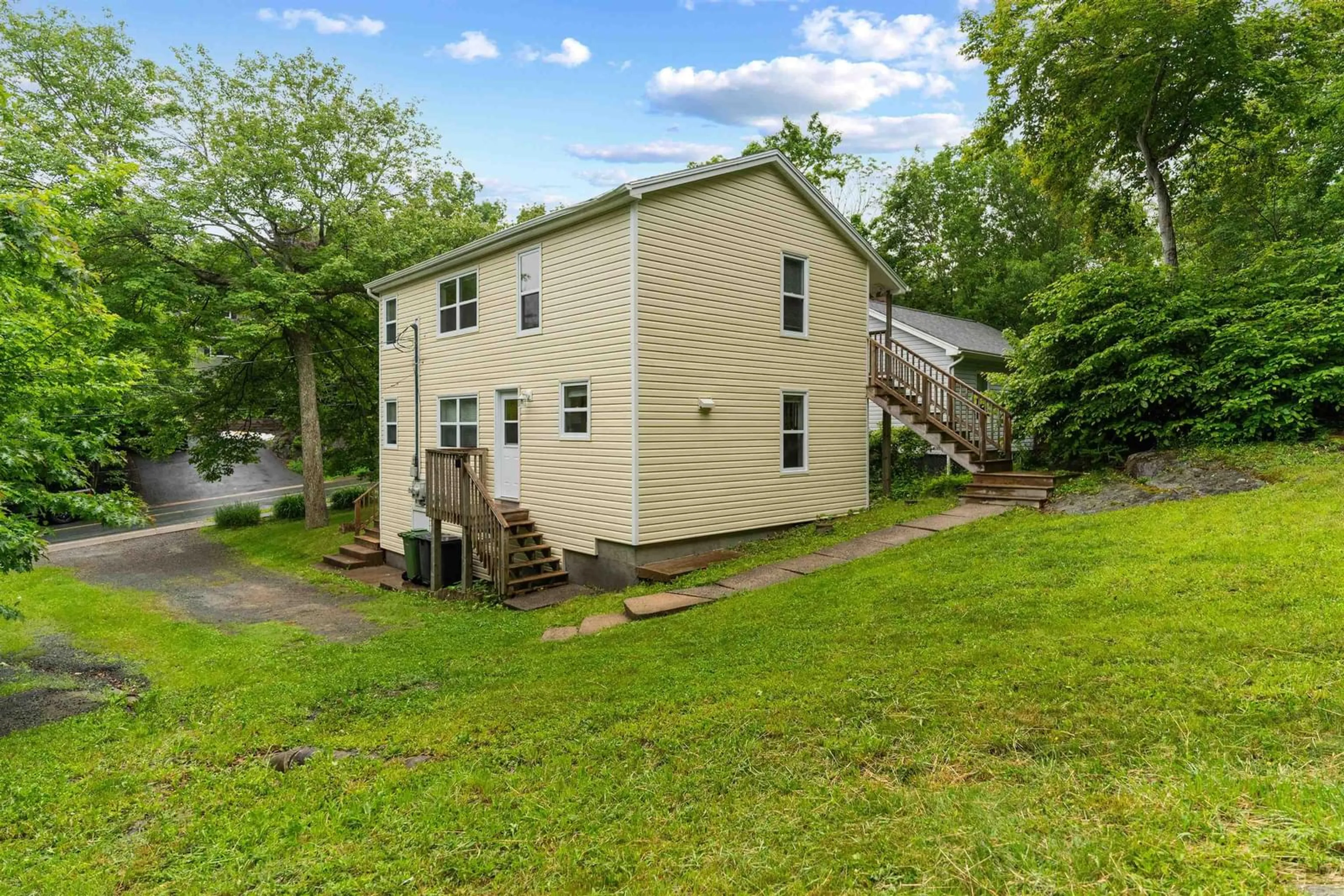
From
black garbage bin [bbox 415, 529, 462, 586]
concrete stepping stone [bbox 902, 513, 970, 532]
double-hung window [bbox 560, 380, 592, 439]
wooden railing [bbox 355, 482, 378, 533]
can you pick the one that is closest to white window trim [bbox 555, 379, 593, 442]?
double-hung window [bbox 560, 380, 592, 439]

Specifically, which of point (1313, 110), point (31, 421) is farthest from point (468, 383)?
point (1313, 110)

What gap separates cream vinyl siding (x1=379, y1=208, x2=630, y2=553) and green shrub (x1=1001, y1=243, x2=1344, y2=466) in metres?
7.78

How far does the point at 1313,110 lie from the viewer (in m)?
12.8

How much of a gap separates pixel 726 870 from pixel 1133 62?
55.1ft

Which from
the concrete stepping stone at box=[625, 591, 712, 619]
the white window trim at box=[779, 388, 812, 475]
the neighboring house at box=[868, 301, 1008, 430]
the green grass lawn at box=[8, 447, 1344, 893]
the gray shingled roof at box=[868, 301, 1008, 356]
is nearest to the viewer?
the green grass lawn at box=[8, 447, 1344, 893]

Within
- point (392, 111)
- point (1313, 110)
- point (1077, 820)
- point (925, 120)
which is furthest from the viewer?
point (925, 120)

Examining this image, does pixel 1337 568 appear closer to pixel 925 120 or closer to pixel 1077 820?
pixel 1077 820

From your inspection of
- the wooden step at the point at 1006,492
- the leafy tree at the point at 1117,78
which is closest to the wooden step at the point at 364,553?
the wooden step at the point at 1006,492

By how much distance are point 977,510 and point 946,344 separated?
968 centimetres

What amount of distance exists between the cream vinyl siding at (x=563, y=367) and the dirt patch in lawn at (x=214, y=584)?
3.44 m

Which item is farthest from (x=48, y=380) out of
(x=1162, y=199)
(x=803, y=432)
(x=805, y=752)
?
(x=1162, y=199)

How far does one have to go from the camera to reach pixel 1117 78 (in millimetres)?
13617

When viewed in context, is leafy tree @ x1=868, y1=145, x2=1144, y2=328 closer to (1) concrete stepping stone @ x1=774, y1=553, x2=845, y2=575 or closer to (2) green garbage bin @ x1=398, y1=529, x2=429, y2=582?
(1) concrete stepping stone @ x1=774, y1=553, x2=845, y2=575

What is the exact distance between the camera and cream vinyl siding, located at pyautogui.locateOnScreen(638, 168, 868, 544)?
9.73 meters
